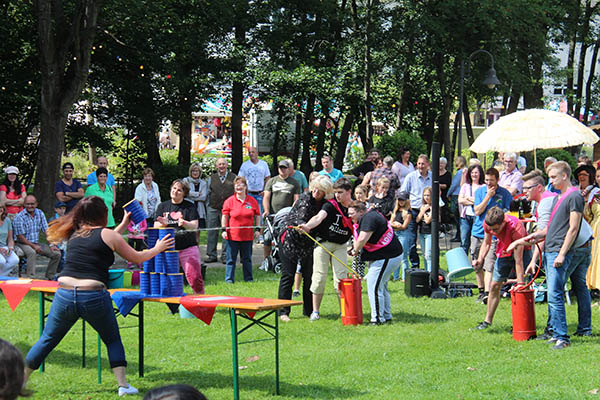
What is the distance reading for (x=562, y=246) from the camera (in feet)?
26.3

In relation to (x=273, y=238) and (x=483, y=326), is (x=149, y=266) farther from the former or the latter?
(x=273, y=238)

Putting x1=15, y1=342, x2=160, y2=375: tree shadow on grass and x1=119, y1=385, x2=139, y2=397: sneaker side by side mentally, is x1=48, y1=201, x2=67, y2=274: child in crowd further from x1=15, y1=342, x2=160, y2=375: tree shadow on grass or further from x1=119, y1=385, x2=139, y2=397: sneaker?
x1=119, y1=385, x2=139, y2=397: sneaker

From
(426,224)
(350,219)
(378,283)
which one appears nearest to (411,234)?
(426,224)

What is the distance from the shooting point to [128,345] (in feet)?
28.6

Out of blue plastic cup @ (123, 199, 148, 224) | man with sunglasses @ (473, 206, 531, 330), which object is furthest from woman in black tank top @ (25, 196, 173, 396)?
man with sunglasses @ (473, 206, 531, 330)

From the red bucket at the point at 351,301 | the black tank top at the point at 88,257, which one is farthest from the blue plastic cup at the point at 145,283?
the red bucket at the point at 351,301

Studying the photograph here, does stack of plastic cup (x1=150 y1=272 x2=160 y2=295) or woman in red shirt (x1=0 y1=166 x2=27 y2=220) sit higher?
woman in red shirt (x1=0 y1=166 x2=27 y2=220)

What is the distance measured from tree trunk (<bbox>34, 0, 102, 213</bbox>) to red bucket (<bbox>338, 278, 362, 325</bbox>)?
11505 mm

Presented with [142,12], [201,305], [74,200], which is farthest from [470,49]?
[201,305]

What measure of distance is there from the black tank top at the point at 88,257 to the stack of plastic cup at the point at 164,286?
3.04 feet

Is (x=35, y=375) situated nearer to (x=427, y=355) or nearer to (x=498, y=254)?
(x=427, y=355)

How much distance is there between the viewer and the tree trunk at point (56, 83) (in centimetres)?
1842

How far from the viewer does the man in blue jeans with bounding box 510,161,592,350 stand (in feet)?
26.1

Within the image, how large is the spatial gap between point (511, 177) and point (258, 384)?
308 inches
